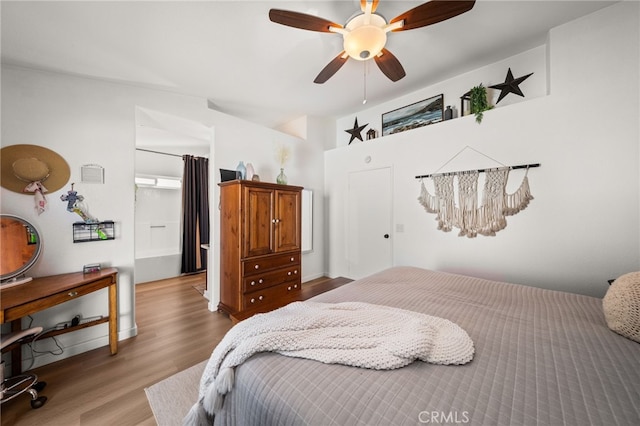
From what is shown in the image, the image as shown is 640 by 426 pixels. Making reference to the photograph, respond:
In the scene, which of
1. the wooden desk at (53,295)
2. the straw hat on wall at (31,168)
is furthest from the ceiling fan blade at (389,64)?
the wooden desk at (53,295)

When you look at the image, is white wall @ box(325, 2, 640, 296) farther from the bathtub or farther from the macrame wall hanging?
the bathtub

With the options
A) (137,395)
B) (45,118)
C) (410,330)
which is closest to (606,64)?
(410,330)

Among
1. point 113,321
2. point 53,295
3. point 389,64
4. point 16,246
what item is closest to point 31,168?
point 16,246

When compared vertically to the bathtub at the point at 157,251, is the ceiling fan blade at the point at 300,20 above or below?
above

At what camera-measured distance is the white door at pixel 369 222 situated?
3.29m

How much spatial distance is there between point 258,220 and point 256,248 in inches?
13.1

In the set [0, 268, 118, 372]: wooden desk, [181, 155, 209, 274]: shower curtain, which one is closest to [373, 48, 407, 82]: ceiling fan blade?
[0, 268, 118, 372]: wooden desk

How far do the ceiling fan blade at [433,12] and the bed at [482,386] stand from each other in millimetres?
1805

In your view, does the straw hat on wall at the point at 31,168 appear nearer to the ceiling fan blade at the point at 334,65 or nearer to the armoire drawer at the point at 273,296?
the armoire drawer at the point at 273,296

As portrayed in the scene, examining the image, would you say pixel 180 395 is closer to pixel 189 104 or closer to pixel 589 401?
pixel 589 401

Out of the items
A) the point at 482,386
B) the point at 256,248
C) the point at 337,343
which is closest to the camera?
the point at 482,386

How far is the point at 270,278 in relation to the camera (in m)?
2.74

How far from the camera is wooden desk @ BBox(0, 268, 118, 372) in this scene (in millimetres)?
1416

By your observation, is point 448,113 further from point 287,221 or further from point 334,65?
point 287,221
